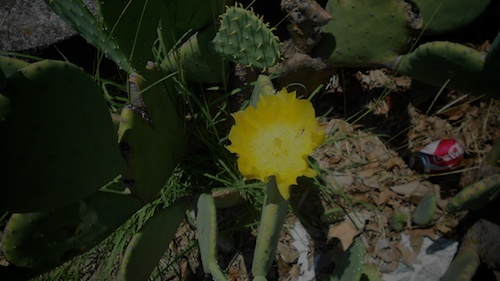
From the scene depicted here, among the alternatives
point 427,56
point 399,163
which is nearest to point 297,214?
point 399,163

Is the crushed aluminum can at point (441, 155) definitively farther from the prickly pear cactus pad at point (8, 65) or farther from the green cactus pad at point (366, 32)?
the prickly pear cactus pad at point (8, 65)

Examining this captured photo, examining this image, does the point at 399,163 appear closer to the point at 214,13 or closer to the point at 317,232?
the point at 317,232

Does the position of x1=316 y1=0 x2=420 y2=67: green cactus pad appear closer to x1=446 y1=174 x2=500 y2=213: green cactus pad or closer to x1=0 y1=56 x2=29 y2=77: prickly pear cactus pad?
x1=446 y1=174 x2=500 y2=213: green cactus pad

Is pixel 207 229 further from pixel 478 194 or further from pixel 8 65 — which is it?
pixel 478 194

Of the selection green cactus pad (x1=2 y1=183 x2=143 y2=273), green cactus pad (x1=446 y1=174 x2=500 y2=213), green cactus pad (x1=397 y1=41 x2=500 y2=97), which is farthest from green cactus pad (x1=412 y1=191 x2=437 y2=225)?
green cactus pad (x1=2 y1=183 x2=143 y2=273)

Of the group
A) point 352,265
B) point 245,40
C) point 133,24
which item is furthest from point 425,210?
point 133,24
